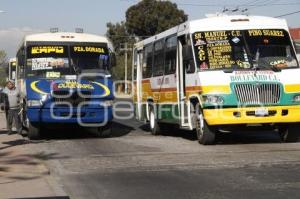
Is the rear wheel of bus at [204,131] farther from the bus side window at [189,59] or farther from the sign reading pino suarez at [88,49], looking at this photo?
the sign reading pino suarez at [88,49]

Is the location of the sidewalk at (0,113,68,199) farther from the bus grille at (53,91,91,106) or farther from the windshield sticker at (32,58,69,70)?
the windshield sticker at (32,58,69,70)

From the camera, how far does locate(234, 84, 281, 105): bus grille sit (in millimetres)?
14492

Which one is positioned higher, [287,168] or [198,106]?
[198,106]

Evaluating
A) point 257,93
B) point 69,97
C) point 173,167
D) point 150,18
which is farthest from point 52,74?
point 150,18

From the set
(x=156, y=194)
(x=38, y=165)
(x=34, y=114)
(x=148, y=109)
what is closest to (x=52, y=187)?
(x=156, y=194)

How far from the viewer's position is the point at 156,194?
880cm

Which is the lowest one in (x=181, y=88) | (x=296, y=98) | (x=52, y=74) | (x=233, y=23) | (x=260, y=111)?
(x=260, y=111)

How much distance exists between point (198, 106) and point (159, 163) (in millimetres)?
3401

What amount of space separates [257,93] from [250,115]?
545 mm

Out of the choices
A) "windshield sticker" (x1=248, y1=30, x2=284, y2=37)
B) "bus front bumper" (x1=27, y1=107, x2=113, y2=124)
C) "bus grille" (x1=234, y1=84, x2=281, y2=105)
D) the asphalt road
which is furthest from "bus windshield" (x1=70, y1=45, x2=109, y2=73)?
"bus grille" (x1=234, y1=84, x2=281, y2=105)

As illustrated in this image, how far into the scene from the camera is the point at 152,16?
76.9 meters

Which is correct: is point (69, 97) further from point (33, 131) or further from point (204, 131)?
point (204, 131)

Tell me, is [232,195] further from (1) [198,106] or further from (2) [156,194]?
(1) [198,106]

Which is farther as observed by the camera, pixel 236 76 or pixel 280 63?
pixel 280 63
